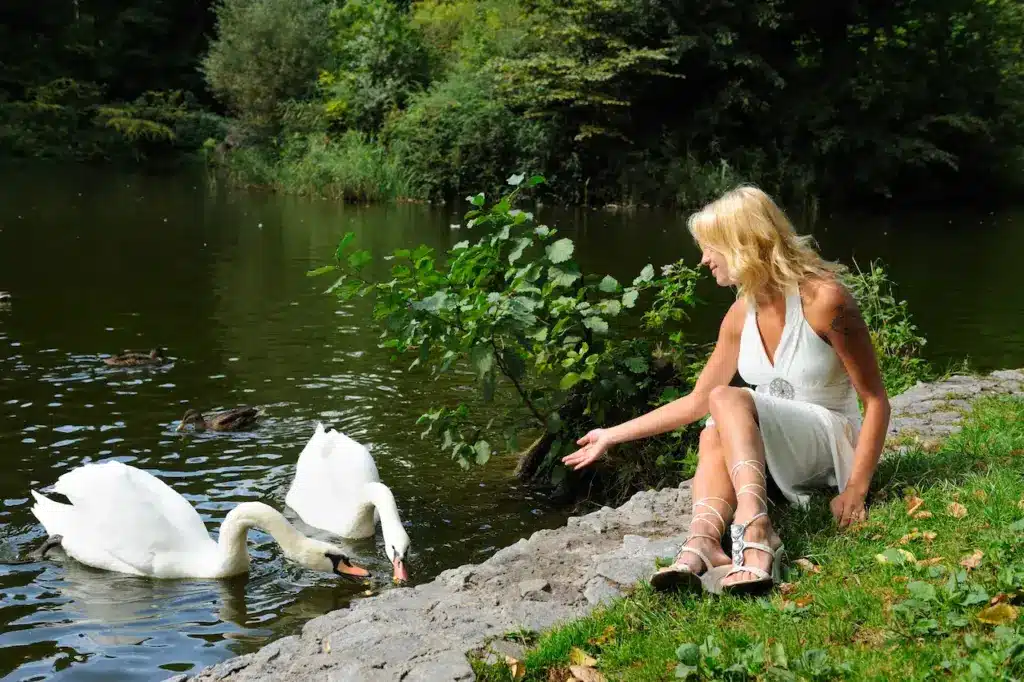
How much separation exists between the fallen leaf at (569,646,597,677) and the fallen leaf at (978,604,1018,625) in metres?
1.26

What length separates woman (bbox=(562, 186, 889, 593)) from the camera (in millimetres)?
4227

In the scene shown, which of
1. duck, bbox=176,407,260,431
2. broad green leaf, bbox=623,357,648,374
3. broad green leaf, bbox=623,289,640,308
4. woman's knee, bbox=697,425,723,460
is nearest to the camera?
woman's knee, bbox=697,425,723,460

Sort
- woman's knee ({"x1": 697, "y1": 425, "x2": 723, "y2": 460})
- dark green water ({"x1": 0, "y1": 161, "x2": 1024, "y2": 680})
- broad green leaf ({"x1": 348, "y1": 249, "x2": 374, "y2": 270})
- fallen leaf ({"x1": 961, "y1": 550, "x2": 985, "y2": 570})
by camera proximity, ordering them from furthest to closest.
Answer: broad green leaf ({"x1": 348, "y1": 249, "x2": 374, "y2": 270}), dark green water ({"x1": 0, "y1": 161, "x2": 1024, "y2": 680}), woman's knee ({"x1": 697, "y1": 425, "x2": 723, "y2": 460}), fallen leaf ({"x1": 961, "y1": 550, "x2": 985, "y2": 570})

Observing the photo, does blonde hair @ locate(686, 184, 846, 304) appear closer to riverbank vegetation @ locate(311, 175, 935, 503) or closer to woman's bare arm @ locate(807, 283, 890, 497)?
woman's bare arm @ locate(807, 283, 890, 497)

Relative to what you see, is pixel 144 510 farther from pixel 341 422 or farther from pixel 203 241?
pixel 203 241

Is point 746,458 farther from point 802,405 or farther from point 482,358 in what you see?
point 482,358

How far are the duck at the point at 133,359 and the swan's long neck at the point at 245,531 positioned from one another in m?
5.05

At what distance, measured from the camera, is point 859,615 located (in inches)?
Result: 145

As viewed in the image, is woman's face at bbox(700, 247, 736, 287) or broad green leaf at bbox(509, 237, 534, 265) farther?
broad green leaf at bbox(509, 237, 534, 265)

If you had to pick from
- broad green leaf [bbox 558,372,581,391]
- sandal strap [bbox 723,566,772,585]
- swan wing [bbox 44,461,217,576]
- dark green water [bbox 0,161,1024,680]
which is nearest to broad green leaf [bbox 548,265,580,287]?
broad green leaf [bbox 558,372,581,391]

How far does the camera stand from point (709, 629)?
371cm

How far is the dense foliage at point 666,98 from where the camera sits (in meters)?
31.4

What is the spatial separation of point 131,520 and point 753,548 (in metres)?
3.87

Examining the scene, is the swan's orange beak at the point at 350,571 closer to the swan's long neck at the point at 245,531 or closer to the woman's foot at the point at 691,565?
the swan's long neck at the point at 245,531
